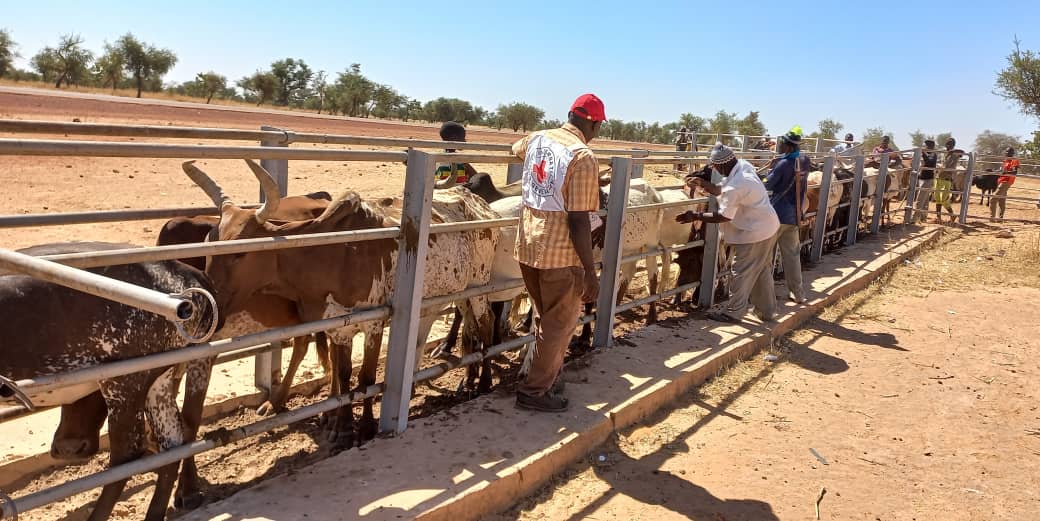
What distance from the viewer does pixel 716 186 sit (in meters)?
7.13

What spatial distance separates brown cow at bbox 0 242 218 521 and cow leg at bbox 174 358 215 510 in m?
0.04

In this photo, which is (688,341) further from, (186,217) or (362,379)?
(186,217)

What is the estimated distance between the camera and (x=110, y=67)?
54.6 meters

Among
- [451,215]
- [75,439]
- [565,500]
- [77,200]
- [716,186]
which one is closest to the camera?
[75,439]

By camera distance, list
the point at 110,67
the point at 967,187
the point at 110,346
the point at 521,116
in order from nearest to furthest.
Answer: the point at 110,346
the point at 967,187
the point at 110,67
the point at 521,116

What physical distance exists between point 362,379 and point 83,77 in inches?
2404

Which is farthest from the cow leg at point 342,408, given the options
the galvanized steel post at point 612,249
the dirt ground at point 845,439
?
the galvanized steel post at point 612,249

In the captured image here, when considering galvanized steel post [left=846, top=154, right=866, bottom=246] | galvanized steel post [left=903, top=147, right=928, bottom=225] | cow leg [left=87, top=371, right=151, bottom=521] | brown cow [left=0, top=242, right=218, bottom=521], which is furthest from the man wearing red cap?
galvanized steel post [left=903, top=147, right=928, bottom=225]

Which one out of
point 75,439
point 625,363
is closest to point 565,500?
point 625,363

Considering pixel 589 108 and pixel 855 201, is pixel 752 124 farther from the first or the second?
pixel 589 108

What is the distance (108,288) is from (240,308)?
2731mm

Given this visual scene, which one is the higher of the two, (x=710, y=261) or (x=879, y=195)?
(x=879, y=195)

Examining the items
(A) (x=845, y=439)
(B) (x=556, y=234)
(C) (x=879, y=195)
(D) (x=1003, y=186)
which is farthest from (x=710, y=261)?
(D) (x=1003, y=186)

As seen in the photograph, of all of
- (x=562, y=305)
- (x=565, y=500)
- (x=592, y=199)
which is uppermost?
(x=592, y=199)
